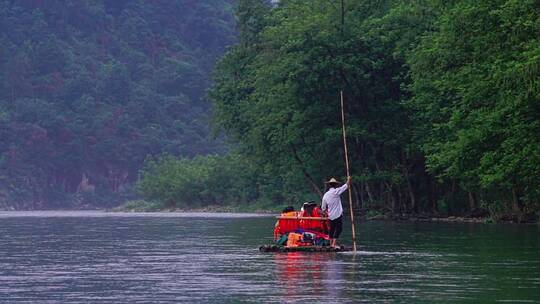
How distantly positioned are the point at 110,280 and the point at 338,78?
164ft

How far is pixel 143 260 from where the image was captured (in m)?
32.4

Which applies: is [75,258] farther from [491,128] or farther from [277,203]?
[277,203]

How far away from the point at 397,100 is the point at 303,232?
40.3 m

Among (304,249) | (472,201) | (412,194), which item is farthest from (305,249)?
(412,194)

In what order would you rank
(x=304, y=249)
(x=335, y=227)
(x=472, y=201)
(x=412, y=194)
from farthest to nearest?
(x=412, y=194)
(x=472, y=201)
(x=335, y=227)
(x=304, y=249)

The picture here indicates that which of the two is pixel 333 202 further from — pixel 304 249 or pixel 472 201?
pixel 472 201

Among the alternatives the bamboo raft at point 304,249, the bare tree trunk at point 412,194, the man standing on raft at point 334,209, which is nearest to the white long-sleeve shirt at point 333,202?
the man standing on raft at point 334,209

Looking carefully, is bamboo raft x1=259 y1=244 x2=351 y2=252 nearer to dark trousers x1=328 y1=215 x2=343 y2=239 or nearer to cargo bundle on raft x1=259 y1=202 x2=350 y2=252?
cargo bundle on raft x1=259 y1=202 x2=350 y2=252

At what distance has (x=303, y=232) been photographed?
36.2 m

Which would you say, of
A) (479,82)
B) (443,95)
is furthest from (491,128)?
(443,95)

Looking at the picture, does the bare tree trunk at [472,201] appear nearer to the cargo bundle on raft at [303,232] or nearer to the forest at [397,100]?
the forest at [397,100]

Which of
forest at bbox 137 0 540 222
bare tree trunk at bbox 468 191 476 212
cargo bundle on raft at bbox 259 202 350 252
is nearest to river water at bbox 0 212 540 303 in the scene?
cargo bundle on raft at bbox 259 202 350 252

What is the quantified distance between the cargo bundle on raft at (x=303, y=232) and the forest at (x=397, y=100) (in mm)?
10643

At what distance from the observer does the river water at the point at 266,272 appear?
74.1ft
